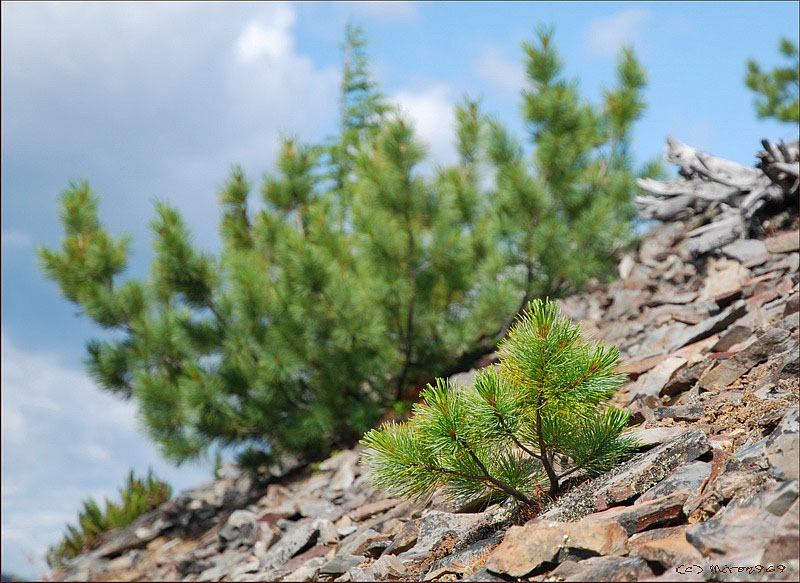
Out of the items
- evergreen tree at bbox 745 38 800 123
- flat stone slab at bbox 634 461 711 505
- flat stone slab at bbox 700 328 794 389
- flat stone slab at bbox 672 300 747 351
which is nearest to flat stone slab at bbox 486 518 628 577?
flat stone slab at bbox 634 461 711 505

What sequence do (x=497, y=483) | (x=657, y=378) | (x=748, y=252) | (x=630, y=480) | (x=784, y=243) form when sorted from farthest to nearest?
1. (x=748, y=252)
2. (x=784, y=243)
3. (x=657, y=378)
4. (x=497, y=483)
5. (x=630, y=480)

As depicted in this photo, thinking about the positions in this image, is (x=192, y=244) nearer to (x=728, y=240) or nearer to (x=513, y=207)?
(x=513, y=207)

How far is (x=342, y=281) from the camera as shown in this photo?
9.26 m

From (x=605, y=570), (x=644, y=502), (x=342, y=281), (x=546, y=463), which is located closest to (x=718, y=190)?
(x=342, y=281)

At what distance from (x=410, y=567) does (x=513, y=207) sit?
22.2 ft

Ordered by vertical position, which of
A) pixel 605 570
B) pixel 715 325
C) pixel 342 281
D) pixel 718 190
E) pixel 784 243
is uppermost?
pixel 342 281

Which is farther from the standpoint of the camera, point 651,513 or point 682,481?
point 682,481

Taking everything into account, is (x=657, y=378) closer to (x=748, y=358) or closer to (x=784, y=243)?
(x=748, y=358)

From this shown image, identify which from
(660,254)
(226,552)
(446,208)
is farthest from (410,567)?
(660,254)

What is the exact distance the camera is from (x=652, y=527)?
3186mm

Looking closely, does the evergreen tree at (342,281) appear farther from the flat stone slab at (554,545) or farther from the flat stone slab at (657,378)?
Result: the flat stone slab at (554,545)

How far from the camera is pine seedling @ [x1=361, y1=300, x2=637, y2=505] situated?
11.5 feet

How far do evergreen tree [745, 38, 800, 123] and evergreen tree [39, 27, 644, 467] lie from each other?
11.5m

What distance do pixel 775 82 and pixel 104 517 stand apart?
67.1ft
